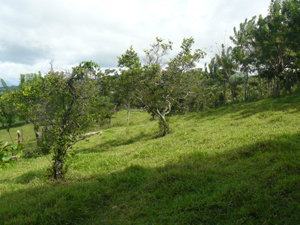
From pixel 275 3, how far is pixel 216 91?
81.4 feet

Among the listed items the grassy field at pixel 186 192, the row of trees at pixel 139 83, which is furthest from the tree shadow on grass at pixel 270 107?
the grassy field at pixel 186 192

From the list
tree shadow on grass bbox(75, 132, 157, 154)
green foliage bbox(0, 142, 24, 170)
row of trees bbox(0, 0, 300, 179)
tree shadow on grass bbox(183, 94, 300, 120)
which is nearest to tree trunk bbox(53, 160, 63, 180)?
row of trees bbox(0, 0, 300, 179)

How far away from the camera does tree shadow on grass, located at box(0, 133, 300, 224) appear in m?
3.87

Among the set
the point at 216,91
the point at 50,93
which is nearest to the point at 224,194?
the point at 50,93

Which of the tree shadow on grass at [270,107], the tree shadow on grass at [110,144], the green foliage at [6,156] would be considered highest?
the green foliage at [6,156]

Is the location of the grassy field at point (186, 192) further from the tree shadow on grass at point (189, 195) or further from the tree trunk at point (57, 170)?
the tree trunk at point (57, 170)

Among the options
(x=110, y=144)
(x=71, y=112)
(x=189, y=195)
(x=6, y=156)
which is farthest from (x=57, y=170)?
(x=110, y=144)

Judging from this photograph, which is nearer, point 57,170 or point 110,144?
point 57,170

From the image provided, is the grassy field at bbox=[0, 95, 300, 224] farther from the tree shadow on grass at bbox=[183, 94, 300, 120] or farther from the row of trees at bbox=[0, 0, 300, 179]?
the tree shadow on grass at bbox=[183, 94, 300, 120]

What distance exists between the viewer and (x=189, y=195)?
471 centimetres

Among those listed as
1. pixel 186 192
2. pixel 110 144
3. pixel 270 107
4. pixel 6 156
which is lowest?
pixel 110 144

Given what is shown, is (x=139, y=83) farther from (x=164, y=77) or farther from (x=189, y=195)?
(x=189, y=195)

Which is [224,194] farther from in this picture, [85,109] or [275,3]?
[275,3]

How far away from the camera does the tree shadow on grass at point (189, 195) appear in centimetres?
387
